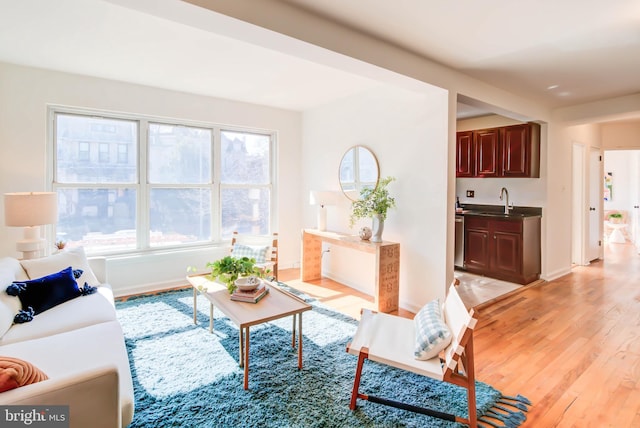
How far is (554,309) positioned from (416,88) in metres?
2.80

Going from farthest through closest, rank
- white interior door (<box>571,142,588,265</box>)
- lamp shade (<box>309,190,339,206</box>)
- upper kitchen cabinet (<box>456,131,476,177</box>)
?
1. white interior door (<box>571,142,588,265</box>)
2. upper kitchen cabinet (<box>456,131,476,177</box>)
3. lamp shade (<box>309,190,339,206</box>)

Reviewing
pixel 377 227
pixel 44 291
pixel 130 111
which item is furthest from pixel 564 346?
pixel 130 111

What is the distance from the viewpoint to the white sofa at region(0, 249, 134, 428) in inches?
48.7

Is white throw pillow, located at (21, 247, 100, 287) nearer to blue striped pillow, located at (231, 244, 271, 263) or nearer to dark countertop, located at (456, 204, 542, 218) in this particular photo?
blue striped pillow, located at (231, 244, 271, 263)

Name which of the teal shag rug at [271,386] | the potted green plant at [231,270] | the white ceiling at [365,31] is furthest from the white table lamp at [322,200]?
the potted green plant at [231,270]

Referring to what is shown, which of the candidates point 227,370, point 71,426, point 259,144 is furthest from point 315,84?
point 71,426

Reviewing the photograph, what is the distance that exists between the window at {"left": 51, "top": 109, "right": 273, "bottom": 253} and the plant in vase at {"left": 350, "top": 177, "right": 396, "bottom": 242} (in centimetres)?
197

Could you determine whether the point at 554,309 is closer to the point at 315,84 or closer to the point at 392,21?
the point at 392,21

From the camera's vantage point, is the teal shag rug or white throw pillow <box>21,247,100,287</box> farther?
white throw pillow <box>21,247,100,287</box>

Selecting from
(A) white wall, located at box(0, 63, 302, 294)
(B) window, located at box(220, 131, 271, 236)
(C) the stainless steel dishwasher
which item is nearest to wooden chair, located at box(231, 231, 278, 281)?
(A) white wall, located at box(0, 63, 302, 294)

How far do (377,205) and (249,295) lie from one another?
5.79 ft

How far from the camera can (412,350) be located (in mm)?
1969

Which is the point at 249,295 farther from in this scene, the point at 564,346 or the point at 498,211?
the point at 498,211

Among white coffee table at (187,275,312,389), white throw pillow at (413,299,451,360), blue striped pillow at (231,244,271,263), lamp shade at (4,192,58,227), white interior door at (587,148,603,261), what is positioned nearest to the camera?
white throw pillow at (413,299,451,360)
